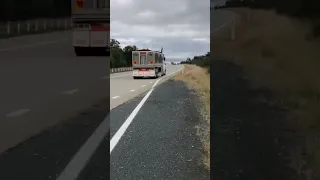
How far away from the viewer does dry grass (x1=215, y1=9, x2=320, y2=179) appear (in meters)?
5.95

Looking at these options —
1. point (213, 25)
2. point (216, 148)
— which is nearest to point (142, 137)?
point (216, 148)

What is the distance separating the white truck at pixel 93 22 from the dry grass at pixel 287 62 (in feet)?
4.38

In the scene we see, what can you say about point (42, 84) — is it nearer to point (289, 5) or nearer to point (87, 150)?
point (87, 150)

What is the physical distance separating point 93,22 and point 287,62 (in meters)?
3.87

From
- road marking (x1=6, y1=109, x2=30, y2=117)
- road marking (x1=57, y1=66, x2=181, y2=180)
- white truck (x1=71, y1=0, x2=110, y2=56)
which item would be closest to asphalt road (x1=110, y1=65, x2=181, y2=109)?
road marking (x1=6, y1=109, x2=30, y2=117)

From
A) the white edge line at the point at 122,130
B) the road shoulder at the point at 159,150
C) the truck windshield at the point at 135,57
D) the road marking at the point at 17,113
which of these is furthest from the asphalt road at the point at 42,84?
the truck windshield at the point at 135,57

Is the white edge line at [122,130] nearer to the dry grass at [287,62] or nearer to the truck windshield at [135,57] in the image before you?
the dry grass at [287,62]

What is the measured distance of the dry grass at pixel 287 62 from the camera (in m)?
5.95

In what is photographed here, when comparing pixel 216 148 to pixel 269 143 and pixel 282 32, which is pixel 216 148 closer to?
pixel 269 143

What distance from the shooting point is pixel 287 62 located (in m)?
7.60

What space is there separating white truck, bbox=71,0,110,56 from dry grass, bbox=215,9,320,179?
4.38ft

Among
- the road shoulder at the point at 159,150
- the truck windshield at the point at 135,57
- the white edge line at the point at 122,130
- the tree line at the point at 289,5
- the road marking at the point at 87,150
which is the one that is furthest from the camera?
the truck windshield at the point at 135,57

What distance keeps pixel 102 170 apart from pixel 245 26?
379 centimetres

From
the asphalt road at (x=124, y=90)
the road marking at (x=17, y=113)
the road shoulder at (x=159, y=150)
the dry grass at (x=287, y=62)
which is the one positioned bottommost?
the road shoulder at (x=159, y=150)
